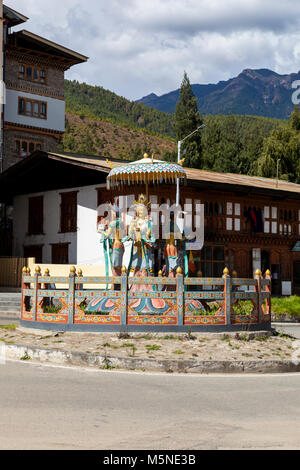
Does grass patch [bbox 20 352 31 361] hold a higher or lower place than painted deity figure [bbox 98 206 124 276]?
lower

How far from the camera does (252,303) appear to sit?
14.9 metres

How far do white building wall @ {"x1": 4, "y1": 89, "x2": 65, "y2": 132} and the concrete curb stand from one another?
4333 centimetres

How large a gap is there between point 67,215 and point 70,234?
1309mm

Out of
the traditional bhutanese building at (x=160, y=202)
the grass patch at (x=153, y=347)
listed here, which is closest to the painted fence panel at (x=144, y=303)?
the grass patch at (x=153, y=347)

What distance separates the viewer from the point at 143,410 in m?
8.14

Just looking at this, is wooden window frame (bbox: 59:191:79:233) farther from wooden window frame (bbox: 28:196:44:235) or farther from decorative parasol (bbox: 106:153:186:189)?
decorative parasol (bbox: 106:153:186:189)

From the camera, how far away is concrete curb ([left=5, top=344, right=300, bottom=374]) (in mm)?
11719

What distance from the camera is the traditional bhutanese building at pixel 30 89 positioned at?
53.2m

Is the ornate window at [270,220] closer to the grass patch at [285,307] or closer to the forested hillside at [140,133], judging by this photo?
the grass patch at [285,307]

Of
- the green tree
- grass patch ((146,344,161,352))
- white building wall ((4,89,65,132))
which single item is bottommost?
grass patch ((146,344,161,352))

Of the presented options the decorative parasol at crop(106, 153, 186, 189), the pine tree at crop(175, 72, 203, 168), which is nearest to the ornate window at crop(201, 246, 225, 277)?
the decorative parasol at crop(106, 153, 186, 189)

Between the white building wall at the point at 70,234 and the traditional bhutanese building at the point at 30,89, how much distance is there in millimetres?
11795

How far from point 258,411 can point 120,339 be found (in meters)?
5.46

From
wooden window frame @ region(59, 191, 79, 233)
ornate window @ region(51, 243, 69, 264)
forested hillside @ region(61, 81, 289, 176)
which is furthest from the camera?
forested hillside @ region(61, 81, 289, 176)
